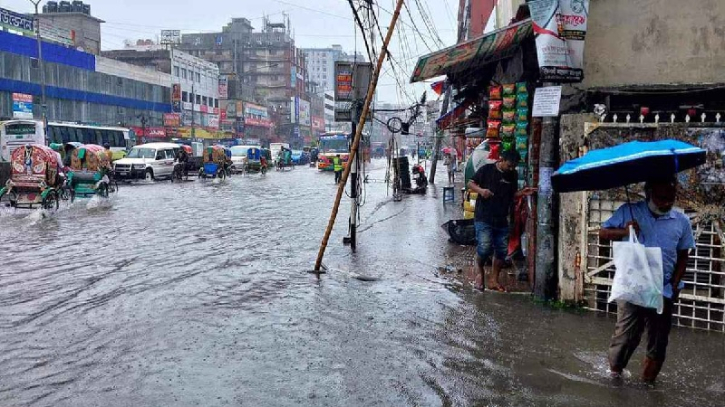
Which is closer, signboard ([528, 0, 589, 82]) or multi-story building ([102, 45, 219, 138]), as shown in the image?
signboard ([528, 0, 589, 82])

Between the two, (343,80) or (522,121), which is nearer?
(522,121)

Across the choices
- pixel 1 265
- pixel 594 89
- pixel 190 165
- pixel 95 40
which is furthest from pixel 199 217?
pixel 95 40

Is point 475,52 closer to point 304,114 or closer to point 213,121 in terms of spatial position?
point 213,121

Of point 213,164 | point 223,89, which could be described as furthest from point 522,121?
point 223,89

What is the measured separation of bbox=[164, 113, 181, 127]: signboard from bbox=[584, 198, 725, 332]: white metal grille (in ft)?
216

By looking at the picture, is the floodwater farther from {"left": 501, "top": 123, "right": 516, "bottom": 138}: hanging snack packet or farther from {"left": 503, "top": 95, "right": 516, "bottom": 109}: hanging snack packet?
{"left": 503, "top": 95, "right": 516, "bottom": 109}: hanging snack packet

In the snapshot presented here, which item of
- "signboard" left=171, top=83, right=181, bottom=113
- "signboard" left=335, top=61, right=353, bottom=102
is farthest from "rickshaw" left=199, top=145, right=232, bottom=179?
"signboard" left=171, top=83, right=181, bottom=113

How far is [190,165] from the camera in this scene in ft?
128

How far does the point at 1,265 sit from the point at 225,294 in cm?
441

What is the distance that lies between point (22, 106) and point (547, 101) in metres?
48.1

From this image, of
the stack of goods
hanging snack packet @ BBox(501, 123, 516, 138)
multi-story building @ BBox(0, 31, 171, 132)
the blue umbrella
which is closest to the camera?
the blue umbrella

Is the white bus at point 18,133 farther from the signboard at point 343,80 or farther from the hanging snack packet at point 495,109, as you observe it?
the hanging snack packet at point 495,109

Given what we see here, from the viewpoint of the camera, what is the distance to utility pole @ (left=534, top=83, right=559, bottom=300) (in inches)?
290

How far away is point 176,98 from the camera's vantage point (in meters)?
71.2
